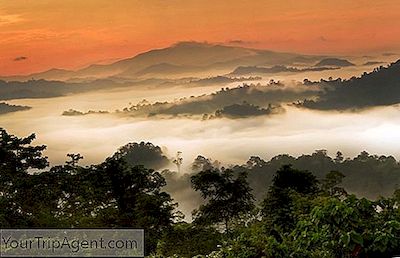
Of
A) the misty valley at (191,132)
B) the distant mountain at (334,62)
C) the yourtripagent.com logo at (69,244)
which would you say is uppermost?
the distant mountain at (334,62)

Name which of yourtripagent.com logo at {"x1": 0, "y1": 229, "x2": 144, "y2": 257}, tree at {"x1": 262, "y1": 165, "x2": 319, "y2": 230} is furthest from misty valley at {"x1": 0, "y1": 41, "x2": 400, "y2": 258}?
yourtripagent.com logo at {"x1": 0, "y1": 229, "x2": 144, "y2": 257}

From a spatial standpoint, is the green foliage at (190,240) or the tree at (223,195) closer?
the green foliage at (190,240)

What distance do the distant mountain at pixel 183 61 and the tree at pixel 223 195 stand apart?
5.13m

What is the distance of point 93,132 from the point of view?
46.2 ft

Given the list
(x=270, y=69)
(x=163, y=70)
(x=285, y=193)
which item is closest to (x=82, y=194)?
(x=285, y=193)

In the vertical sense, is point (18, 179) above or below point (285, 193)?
above

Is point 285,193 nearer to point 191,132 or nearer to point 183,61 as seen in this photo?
point 183,61

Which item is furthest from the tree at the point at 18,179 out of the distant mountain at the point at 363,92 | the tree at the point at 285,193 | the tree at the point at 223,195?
the distant mountain at the point at 363,92

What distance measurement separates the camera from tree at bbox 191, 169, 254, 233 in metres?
8.14

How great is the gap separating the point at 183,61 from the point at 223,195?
705 cm

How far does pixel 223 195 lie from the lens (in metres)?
8.21

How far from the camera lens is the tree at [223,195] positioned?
8.14m

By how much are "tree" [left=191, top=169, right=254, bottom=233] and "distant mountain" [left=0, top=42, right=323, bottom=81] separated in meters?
5.13

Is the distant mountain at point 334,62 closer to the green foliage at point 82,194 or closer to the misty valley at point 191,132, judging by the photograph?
the misty valley at point 191,132
